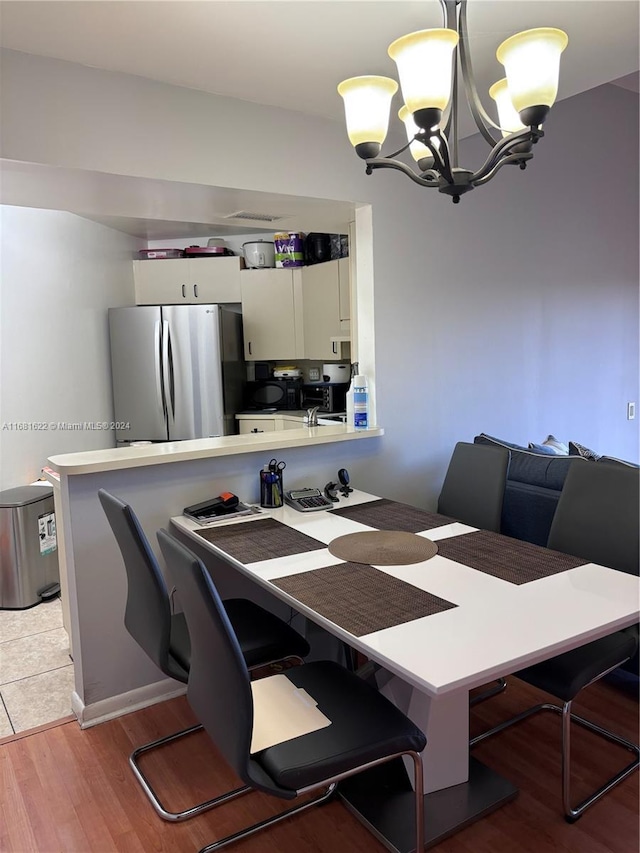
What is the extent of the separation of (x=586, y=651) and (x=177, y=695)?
1623 mm

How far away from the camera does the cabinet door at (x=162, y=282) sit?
4848 millimetres

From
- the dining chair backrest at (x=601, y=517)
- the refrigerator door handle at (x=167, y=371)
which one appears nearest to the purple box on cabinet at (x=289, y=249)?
the refrigerator door handle at (x=167, y=371)

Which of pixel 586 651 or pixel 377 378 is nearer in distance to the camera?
pixel 586 651

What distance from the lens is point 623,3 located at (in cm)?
198

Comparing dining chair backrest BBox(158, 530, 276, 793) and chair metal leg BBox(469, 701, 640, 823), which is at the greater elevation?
dining chair backrest BBox(158, 530, 276, 793)

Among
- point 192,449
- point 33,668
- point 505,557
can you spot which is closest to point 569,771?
point 505,557

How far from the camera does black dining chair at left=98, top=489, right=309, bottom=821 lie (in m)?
1.85

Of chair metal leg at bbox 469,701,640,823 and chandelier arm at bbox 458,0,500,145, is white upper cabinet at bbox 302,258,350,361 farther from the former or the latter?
chair metal leg at bbox 469,701,640,823

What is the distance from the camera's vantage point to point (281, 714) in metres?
1.61

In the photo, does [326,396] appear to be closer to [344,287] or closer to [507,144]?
[344,287]

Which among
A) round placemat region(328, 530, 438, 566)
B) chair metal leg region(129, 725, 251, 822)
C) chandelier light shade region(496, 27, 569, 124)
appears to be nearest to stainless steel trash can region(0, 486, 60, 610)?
chair metal leg region(129, 725, 251, 822)

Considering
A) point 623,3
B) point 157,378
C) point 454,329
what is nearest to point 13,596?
point 157,378

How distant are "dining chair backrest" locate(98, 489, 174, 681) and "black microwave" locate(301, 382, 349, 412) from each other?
247 cm

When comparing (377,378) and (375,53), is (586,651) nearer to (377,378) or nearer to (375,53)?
(377,378)
